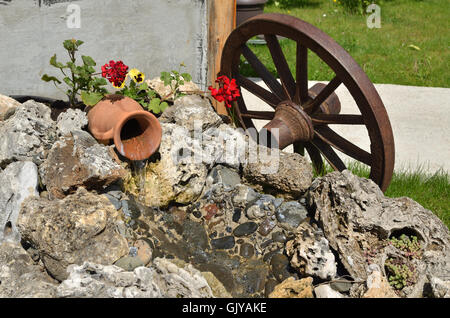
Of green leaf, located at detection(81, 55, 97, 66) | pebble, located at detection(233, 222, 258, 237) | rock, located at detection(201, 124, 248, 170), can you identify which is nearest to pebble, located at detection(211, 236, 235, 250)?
pebble, located at detection(233, 222, 258, 237)

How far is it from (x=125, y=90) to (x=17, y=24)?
954 millimetres

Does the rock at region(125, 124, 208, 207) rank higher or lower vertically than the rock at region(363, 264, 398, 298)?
higher

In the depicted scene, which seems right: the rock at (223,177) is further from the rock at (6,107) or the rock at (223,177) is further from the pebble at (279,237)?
the rock at (6,107)

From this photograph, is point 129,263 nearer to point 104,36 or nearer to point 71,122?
point 71,122

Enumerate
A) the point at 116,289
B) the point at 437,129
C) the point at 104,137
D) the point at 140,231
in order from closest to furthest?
1. the point at 116,289
2. the point at 140,231
3. the point at 104,137
4. the point at 437,129

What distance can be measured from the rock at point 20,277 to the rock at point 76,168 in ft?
1.28

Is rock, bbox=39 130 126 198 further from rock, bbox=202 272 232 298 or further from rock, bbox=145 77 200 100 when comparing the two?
rock, bbox=145 77 200 100

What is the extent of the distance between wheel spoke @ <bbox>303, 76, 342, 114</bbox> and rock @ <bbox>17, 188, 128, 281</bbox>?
1603 mm

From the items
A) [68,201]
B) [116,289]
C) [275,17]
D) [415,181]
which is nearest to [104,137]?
[68,201]

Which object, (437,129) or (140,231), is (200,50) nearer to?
(140,231)

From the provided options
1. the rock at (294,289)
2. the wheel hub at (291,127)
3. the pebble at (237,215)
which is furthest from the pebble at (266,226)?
the wheel hub at (291,127)

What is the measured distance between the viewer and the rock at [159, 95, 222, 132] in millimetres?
3408

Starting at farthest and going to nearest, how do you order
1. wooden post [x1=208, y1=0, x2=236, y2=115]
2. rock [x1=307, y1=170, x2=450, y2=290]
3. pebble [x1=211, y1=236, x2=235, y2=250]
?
1. wooden post [x1=208, y1=0, x2=236, y2=115]
2. pebble [x1=211, y1=236, x2=235, y2=250]
3. rock [x1=307, y1=170, x2=450, y2=290]

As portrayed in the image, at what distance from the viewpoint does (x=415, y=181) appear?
397 centimetres
